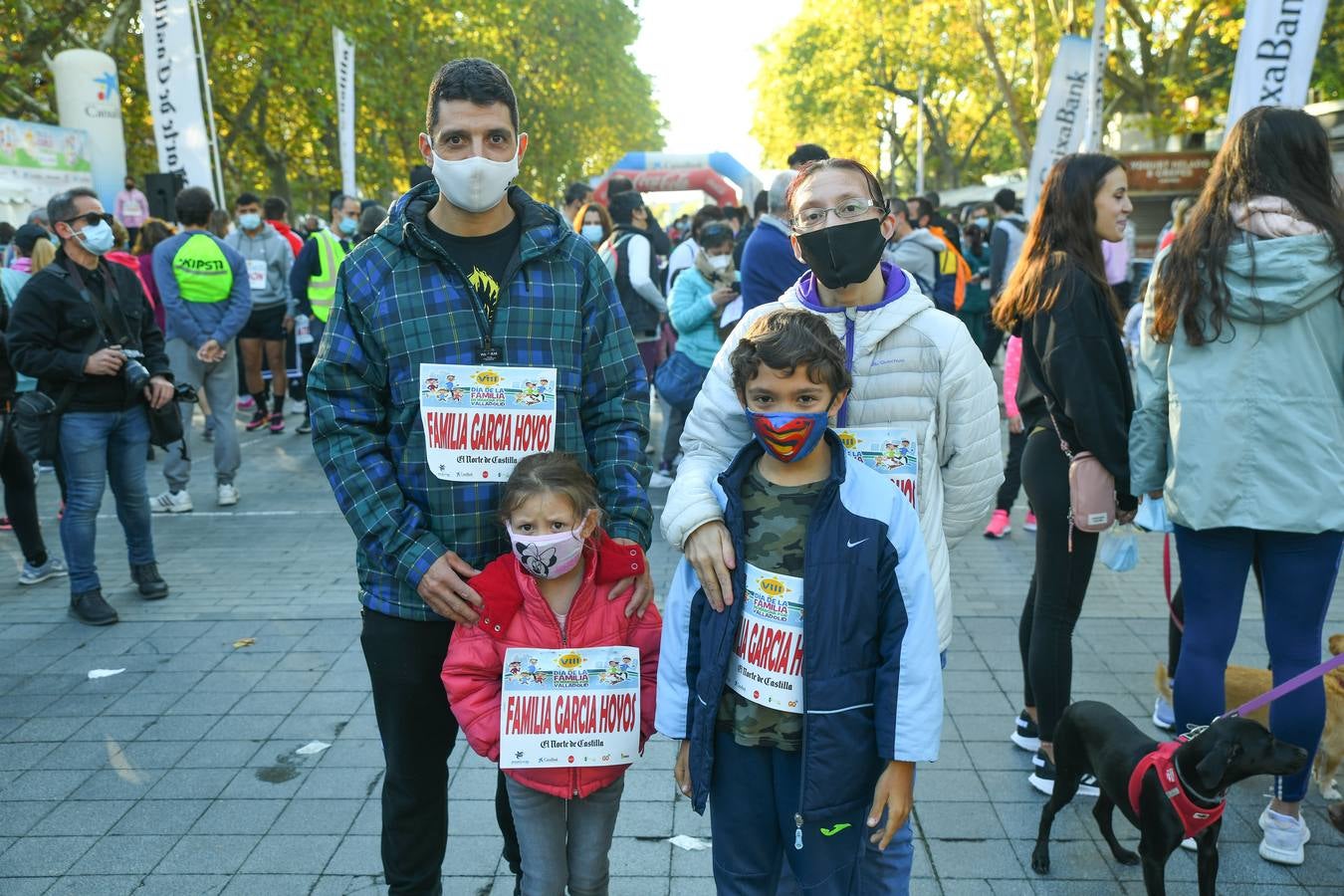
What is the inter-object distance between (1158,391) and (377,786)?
2.86 m

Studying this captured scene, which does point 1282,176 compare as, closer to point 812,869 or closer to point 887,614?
point 887,614

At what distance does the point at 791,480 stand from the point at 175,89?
1242cm

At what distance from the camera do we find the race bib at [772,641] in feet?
7.77

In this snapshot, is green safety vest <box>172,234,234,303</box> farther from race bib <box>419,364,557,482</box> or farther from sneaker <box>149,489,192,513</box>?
race bib <box>419,364,557,482</box>

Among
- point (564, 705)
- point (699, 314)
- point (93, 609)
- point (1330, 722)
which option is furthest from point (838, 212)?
point (93, 609)

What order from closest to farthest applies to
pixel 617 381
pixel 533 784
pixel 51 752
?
pixel 533 784 < pixel 617 381 < pixel 51 752

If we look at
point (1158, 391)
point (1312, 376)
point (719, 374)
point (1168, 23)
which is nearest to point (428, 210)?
point (719, 374)

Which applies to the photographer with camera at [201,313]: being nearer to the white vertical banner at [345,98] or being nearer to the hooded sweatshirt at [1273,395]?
the hooded sweatshirt at [1273,395]

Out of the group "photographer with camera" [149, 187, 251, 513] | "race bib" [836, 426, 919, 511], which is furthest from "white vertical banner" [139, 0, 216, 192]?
"race bib" [836, 426, 919, 511]

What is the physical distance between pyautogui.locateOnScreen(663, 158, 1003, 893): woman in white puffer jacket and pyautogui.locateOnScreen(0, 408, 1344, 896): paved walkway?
3.72 feet

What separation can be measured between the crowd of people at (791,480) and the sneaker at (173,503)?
6016 mm

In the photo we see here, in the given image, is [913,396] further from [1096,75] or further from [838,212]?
[1096,75]

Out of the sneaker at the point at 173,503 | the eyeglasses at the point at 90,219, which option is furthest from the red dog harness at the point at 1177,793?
the sneaker at the point at 173,503

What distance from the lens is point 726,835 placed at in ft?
8.18
